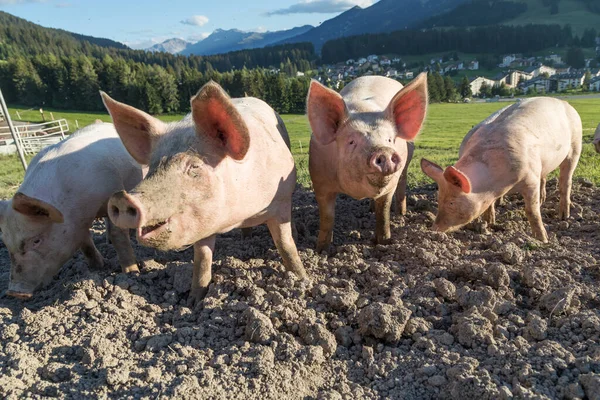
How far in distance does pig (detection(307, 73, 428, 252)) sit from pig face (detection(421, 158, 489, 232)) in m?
0.46

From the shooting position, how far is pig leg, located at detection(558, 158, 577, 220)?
17.7 ft

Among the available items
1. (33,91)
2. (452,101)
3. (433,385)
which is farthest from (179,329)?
(33,91)

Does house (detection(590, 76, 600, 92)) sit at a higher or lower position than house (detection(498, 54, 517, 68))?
lower

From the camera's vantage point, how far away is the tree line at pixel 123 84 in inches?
1884

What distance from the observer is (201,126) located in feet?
8.80

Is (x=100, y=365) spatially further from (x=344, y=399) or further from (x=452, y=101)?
(x=452, y=101)

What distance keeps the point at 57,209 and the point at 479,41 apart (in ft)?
426

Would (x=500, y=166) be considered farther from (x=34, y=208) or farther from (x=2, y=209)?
(x=2, y=209)

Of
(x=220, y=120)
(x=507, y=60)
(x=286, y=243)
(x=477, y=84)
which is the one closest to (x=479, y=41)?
(x=507, y=60)

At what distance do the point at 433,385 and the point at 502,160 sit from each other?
109 inches

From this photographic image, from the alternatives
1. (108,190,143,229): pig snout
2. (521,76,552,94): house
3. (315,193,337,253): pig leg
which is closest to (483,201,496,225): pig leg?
(315,193,337,253): pig leg

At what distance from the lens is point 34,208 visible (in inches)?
136

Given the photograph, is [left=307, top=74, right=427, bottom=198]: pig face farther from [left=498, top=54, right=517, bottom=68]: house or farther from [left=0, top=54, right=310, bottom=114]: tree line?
[left=498, top=54, right=517, bottom=68]: house

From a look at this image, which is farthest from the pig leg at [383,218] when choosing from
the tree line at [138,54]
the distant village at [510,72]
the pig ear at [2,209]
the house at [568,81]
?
the tree line at [138,54]
